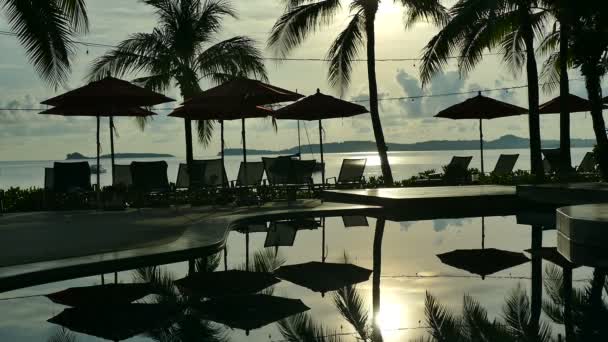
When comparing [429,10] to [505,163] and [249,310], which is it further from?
[249,310]

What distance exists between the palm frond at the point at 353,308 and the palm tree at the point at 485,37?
1227 centimetres

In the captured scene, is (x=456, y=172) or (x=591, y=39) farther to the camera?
(x=456, y=172)

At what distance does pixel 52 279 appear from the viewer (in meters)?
7.58

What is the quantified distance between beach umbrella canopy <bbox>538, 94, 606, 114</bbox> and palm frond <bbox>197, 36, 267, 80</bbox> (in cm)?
795

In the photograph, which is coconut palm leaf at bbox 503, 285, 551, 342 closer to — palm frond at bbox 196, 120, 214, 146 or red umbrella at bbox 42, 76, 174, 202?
red umbrella at bbox 42, 76, 174, 202

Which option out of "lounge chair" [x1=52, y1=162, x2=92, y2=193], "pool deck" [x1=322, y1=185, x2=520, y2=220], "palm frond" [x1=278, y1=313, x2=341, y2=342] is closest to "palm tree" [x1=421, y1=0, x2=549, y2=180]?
"pool deck" [x1=322, y1=185, x2=520, y2=220]

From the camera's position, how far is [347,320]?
5.79 m

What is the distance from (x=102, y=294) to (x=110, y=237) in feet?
10.8

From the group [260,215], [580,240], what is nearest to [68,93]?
[260,215]

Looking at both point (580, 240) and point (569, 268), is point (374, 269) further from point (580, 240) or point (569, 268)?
point (580, 240)

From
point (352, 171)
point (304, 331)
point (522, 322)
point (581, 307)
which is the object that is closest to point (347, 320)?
point (304, 331)

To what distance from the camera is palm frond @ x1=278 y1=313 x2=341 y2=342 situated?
524 cm

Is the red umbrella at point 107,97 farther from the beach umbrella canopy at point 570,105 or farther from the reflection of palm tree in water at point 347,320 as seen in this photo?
the beach umbrella canopy at point 570,105

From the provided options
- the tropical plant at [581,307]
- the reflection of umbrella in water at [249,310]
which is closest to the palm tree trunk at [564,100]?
the tropical plant at [581,307]
